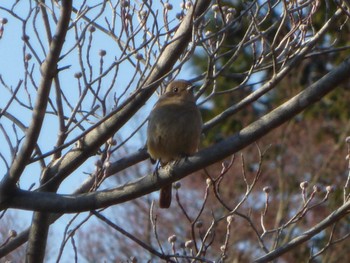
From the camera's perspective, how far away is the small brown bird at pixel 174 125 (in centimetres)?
689

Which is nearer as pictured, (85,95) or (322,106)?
(85,95)

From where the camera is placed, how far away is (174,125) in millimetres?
7004

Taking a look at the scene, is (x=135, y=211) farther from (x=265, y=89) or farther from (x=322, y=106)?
(x=265, y=89)

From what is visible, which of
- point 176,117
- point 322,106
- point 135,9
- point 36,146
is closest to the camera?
point 36,146

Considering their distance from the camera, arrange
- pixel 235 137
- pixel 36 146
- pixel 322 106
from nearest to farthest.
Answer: pixel 235 137 → pixel 36 146 → pixel 322 106

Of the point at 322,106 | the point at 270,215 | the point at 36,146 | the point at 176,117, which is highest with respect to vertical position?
the point at 322,106

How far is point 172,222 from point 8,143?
13218 mm

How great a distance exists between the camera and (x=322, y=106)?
22.3 metres

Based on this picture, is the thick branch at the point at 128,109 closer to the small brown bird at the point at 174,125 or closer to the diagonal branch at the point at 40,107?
the diagonal branch at the point at 40,107

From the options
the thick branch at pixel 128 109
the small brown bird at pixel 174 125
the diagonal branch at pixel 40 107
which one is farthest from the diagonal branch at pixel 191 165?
the small brown bird at pixel 174 125

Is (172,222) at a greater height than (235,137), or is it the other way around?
(172,222)

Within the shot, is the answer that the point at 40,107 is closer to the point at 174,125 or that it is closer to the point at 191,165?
the point at 191,165

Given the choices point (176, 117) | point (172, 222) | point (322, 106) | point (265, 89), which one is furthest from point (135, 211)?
point (265, 89)

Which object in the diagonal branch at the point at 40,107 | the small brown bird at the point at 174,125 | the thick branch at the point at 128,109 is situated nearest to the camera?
the diagonal branch at the point at 40,107
